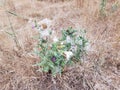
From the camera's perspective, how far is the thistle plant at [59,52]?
1.37 meters

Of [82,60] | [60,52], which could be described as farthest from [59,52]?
[82,60]

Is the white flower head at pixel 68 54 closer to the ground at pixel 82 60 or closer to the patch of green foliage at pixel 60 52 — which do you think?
the patch of green foliage at pixel 60 52

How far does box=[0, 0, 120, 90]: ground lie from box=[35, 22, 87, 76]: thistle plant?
9 cm

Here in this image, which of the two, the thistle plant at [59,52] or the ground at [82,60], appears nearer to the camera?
the thistle plant at [59,52]

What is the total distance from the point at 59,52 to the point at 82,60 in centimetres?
25

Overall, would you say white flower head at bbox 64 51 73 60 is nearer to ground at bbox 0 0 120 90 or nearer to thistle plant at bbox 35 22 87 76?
thistle plant at bbox 35 22 87 76

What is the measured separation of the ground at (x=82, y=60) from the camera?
4.92ft

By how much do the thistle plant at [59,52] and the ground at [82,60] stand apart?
0.09 m

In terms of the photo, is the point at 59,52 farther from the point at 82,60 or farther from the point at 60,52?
the point at 82,60

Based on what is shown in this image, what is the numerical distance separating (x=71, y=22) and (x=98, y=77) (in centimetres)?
61

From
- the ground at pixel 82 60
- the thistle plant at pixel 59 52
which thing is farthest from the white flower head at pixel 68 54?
Result: the ground at pixel 82 60

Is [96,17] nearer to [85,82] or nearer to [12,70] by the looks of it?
[85,82]

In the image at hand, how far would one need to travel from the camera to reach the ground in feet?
4.92

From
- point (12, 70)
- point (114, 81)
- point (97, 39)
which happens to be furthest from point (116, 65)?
point (12, 70)
